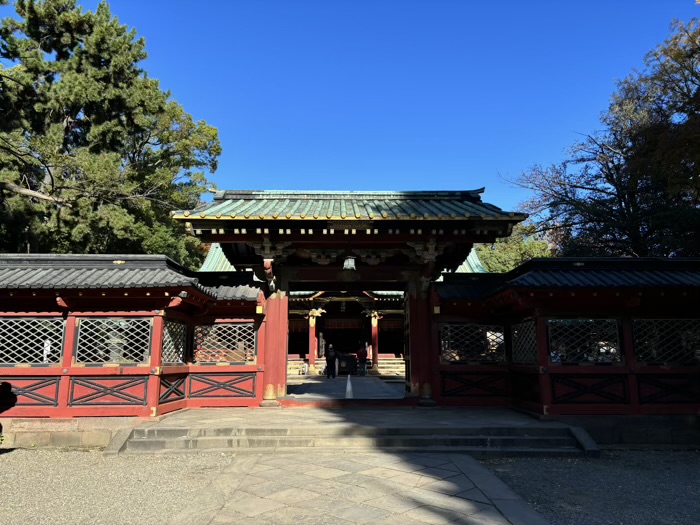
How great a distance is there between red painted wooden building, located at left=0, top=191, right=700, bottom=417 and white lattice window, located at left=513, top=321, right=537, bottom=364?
56 mm

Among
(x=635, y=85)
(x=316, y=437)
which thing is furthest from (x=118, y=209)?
(x=635, y=85)

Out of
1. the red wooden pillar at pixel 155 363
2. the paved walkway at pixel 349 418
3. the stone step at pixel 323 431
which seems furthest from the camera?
the red wooden pillar at pixel 155 363

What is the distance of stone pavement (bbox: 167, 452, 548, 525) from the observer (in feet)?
14.6

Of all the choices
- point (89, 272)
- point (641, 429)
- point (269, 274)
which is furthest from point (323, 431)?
point (641, 429)

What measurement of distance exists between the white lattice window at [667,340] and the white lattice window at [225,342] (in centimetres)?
803

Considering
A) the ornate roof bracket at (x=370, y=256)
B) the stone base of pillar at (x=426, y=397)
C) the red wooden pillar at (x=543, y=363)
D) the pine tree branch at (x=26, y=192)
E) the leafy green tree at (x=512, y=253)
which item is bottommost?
the stone base of pillar at (x=426, y=397)

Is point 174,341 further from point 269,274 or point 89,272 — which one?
point 269,274

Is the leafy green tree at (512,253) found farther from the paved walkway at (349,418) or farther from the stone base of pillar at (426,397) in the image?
the paved walkway at (349,418)

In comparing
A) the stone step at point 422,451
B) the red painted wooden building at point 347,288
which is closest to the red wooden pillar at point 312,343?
the red painted wooden building at point 347,288

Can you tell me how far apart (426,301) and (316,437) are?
14.3 feet

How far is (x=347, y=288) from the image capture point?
466 inches

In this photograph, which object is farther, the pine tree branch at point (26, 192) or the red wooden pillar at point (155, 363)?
the pine tree branch at point (26, 192)

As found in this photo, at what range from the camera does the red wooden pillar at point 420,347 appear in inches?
408

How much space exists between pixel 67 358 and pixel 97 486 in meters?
3.84
